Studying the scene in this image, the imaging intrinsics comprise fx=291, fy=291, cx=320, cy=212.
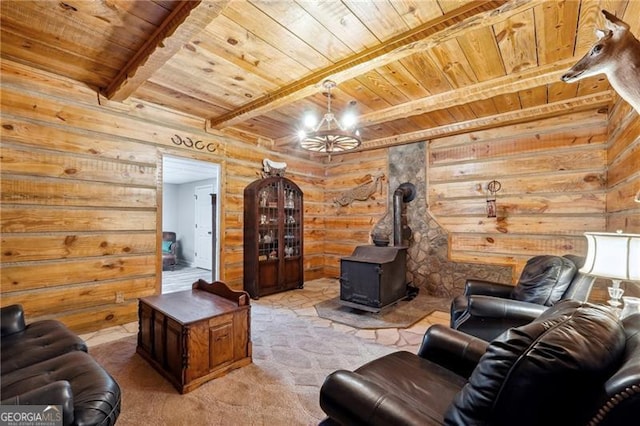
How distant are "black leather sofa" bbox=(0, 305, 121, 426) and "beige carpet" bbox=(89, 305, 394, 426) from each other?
55cm

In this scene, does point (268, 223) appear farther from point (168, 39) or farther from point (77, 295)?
point (168, 39)

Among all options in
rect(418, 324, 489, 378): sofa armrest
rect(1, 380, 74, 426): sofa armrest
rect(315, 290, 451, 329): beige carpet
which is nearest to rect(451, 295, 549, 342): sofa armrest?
rect(418, 324, 489, 378): sofa armrest

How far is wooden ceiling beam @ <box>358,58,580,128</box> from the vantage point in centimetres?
272

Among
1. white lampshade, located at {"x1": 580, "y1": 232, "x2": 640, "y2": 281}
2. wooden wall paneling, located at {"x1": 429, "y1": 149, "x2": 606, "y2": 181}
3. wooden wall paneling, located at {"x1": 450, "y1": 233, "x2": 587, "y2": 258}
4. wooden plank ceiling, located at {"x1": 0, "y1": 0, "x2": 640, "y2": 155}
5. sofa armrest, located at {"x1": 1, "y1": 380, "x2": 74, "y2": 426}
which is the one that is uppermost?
wooden plank ceiling, located at {"x1": 0, "y1": 0, "x2": 640, "y2": 155}

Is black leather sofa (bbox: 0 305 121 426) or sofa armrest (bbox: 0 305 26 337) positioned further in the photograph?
sofa armrest (bbox: 0 305 26 337)

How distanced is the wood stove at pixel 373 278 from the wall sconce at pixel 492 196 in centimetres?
139

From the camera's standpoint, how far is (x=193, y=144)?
13.4ft

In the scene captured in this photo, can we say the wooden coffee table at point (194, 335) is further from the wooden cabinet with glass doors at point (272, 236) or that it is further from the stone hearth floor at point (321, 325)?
the wooden cabinet with glass doors at point (272, 236)

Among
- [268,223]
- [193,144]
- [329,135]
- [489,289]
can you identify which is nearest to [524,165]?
[489,289]

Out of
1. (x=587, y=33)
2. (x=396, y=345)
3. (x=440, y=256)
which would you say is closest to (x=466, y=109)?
(x=587, y=33)

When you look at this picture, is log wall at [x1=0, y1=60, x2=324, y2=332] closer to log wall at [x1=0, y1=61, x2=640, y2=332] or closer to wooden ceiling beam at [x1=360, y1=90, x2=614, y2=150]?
log wall at [x1=0, y1=61, x2=640, y2=332]

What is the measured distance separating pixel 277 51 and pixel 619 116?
137 inches

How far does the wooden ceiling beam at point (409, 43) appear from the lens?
191 cm

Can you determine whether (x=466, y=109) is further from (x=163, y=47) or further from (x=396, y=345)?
(x=163, y=47)
